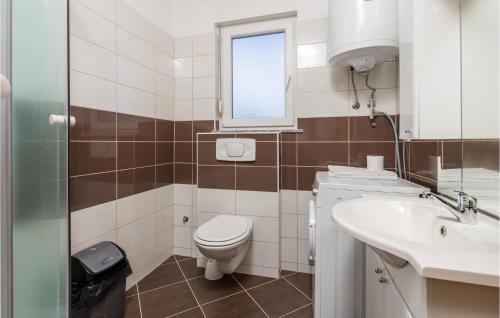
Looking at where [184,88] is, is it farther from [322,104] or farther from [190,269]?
[190,269]

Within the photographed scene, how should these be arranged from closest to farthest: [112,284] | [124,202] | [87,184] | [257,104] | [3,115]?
1. [3,115]
2. [112,284]
3. [87,184]
4. [124,202]
5. [257,104]

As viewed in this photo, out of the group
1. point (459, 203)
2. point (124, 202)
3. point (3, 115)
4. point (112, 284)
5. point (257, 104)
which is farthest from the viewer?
point (257, 104)

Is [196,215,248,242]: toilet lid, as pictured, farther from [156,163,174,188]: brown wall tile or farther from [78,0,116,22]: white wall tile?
[78,0,116,22]: white wall tile

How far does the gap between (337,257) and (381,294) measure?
382 millimetres

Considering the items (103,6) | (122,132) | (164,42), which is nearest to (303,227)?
(122,132)

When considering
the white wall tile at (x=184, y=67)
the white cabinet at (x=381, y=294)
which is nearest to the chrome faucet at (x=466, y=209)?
the white cabinet at (x=381, y=294)

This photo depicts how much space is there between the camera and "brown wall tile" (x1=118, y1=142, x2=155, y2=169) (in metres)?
1.71

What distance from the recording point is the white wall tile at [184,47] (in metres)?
2.25

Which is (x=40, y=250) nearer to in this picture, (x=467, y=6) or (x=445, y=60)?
(x=445, y=60)

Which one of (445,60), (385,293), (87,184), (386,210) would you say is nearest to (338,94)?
(445,60)

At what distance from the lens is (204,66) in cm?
221

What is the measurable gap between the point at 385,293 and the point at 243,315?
0.94 m

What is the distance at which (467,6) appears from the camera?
95cm

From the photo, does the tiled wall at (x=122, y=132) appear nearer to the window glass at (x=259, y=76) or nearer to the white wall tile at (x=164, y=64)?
the white wall tile at (x=164, y=64)
